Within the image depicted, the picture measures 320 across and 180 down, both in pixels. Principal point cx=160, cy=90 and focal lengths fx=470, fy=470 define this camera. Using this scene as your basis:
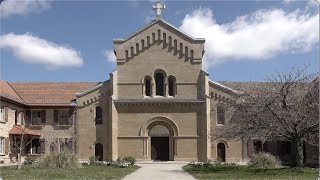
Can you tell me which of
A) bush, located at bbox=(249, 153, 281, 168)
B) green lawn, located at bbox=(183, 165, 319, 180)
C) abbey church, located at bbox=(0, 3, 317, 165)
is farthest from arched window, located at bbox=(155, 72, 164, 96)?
green lawn, located at bbox=(183, 165, 319, 180)

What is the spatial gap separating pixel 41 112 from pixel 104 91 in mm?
8400

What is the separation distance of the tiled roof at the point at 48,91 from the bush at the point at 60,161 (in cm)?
1988

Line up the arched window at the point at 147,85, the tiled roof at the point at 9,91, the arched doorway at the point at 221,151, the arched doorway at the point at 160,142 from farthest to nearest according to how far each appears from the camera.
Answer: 1. the tiled roof at the point at 9,91
2. the arched window at the point at 147,85
3. the arched doorway at the point at 160,142
4. the arched doorway at the point at 221,151

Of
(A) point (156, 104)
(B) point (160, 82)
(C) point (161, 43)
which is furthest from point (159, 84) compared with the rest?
(C) point (161, 43)

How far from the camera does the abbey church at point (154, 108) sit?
149 feet

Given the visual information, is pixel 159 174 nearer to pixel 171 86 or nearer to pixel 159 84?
pixel 171 86

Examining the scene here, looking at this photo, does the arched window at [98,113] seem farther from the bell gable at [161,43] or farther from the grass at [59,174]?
the grass at [59,174]

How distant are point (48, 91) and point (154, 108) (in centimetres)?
1413

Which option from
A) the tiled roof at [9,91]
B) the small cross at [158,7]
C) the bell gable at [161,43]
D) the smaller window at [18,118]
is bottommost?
the smaller window at [18,118]

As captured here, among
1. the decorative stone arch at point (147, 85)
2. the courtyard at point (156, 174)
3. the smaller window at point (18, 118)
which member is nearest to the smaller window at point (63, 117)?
the smaller window at point (18, 118)

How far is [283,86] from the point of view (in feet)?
89.1

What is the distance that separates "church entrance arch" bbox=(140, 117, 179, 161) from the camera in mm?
45656

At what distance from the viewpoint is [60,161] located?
30.2 metres

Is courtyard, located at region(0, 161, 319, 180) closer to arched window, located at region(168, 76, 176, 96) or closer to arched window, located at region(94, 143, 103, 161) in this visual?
arched window, located at region(94, 143, 103, 161)
